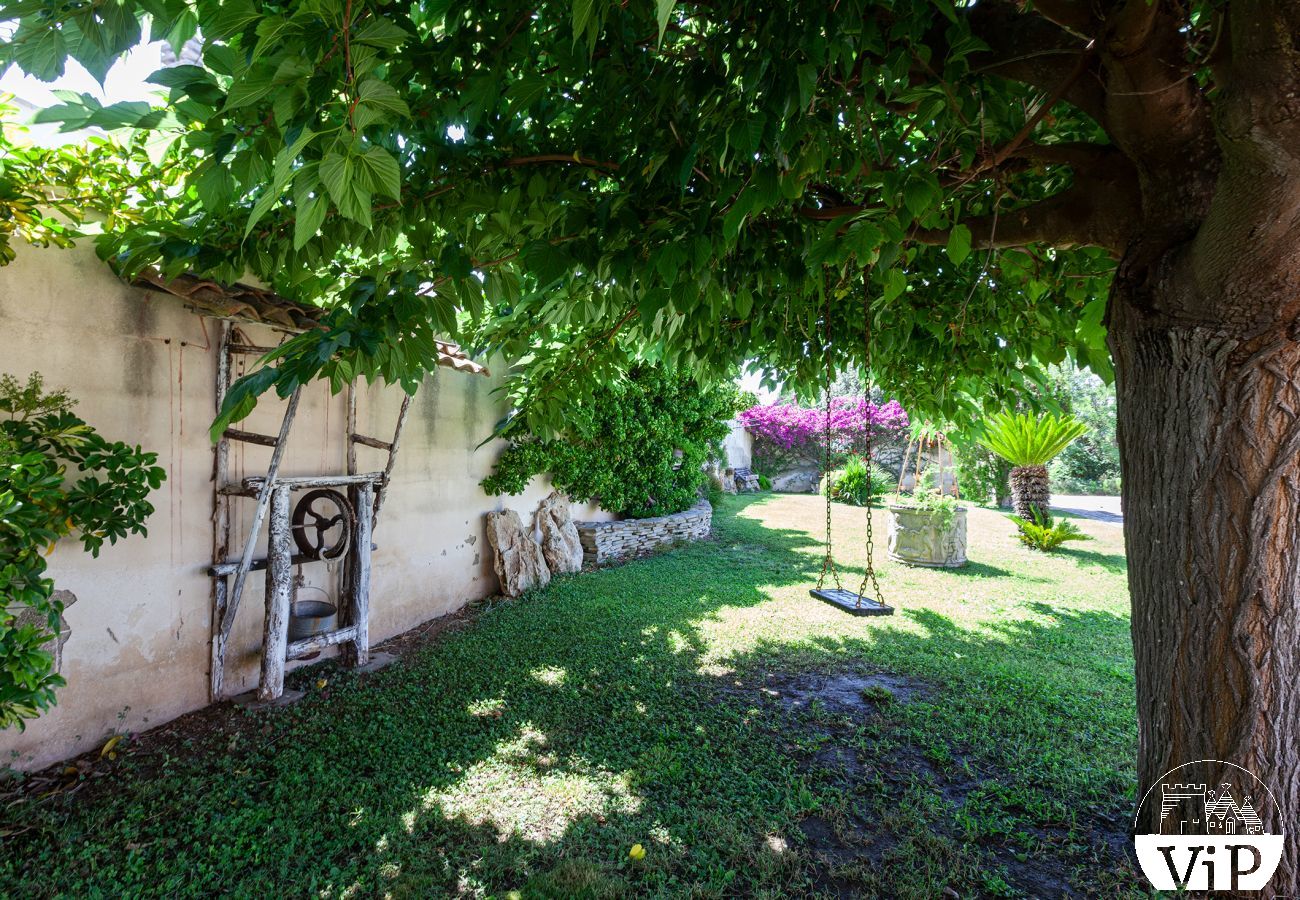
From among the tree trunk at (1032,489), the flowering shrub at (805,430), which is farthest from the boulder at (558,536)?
the flowering shrub at (805,430)

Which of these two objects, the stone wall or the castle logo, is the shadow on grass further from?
the castle logo

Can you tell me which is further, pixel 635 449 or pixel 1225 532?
pixel 635 449

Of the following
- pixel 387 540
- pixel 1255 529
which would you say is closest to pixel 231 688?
pixel 387 540

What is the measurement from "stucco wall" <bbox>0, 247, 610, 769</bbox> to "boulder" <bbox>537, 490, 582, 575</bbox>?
9.80ft

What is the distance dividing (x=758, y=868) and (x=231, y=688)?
3.46 m

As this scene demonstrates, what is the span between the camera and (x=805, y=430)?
19.0 metres

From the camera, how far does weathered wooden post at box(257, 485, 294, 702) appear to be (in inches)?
150

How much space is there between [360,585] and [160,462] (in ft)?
5.13

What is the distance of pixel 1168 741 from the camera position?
2.11 meters

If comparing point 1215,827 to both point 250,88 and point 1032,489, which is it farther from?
point 1032,489

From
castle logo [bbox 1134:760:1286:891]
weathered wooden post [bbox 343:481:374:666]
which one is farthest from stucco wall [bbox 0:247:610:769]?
castle logo [bbox 1134:760:1286:891]

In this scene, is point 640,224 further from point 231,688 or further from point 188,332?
point 231,688

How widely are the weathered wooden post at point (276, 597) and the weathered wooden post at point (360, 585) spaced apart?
0.64 m

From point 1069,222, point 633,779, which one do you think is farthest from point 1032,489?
point 633,779
